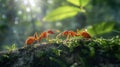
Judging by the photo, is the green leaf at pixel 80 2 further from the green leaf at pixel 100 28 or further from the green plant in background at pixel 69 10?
the green leaf at pixel 100 28

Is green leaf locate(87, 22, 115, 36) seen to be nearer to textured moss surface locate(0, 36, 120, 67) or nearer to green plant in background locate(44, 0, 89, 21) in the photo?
green plant in background locate(44, 0, 89, 21)

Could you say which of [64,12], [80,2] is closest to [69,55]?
[80,2]

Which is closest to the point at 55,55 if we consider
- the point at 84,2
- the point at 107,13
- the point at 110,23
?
the point at 84,2

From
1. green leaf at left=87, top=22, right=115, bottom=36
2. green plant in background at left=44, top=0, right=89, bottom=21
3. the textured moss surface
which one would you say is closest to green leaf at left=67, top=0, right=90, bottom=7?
green plant in background at left=44, top=0, right=89, bottom=21

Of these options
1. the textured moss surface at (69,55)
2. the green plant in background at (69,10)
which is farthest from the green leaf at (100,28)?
the textured moss surface at (69,55)

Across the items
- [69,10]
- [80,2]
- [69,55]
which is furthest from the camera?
[69,10]

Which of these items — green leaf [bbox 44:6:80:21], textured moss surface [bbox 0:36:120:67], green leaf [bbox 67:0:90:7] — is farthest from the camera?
green leaf [bbox 44:6:80:21]

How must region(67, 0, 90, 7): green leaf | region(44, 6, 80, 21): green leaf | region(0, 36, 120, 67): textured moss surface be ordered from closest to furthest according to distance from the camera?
region(0, 36, 120, 67): textured moss surface < region(67, 0, 90, 7): green leaf < region(44, 6, 80, 21): green leaf

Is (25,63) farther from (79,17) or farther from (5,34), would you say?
(79,17)

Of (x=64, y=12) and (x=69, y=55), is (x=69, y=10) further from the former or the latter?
(x=69, y=55)
